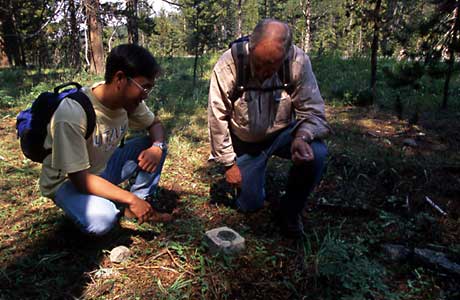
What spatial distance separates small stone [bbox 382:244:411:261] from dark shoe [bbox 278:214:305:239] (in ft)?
1.82

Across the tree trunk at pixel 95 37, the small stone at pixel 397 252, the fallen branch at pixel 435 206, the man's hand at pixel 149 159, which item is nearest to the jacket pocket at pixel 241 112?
the man's hand at pixel 149 159

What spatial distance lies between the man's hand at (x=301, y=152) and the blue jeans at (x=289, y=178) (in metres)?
0.07

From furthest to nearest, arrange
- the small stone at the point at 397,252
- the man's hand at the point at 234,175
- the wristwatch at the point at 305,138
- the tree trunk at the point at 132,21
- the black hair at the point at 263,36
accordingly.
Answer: the tree trunk at the point at 132,21, the man's hand at the point at 234,175, the wristwatch at the point at 305,138, the small stone at the point at 397,252, the black hair at the point at 263,36

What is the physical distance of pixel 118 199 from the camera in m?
1.94

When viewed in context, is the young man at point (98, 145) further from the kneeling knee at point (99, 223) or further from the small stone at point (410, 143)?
the small stone at point (410, 143)

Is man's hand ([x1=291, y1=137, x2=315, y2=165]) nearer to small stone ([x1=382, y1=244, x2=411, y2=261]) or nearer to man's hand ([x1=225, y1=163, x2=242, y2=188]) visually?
man's hand ([x1=225, y1=163, x2=242, y2=188])

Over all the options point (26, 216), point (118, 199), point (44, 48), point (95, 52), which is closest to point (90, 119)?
point (118, 199)

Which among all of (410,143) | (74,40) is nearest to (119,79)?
(410,143)

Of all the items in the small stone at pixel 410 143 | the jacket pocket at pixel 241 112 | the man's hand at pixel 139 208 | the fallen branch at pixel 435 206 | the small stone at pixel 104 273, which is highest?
the jacket pocket at pixel 241 112

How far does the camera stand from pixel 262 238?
2445 mm

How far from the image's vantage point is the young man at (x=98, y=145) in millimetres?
1876

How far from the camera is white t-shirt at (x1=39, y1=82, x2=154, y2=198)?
1855mm

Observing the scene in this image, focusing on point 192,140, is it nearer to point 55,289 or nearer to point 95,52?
point 55,289

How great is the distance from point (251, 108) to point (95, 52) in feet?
23.6
